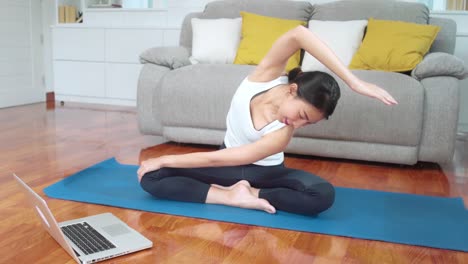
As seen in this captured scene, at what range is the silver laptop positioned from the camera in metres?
1.47

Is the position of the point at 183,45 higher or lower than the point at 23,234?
higher

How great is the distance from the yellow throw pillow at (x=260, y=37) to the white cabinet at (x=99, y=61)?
1.33 meters

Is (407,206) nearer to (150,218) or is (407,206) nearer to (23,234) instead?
(150,218)

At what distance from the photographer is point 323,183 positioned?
1.87 meters

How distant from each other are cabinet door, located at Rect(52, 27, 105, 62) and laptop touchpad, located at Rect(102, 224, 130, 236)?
336 cm

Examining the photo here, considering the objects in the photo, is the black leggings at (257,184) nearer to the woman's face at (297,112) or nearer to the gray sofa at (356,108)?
the woman's face at (297,112)

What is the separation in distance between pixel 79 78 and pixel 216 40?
195 centimetres

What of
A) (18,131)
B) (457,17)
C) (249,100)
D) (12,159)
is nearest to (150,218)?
(249,100)

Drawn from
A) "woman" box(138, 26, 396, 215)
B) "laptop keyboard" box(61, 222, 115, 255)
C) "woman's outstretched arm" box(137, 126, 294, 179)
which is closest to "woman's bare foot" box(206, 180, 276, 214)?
"woman" box(138, 26, 396, 215)

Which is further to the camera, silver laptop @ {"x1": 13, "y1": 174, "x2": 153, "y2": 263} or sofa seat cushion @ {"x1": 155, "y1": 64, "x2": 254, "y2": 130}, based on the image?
sofa seat cushion @ {"x1": 155, "y1": 64, "x2": 254, "y2": 130}

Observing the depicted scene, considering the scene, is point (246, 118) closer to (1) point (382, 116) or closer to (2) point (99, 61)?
(1) point (382, 116)

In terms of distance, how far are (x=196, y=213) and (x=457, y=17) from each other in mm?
2952

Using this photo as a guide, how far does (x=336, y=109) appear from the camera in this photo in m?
2.71

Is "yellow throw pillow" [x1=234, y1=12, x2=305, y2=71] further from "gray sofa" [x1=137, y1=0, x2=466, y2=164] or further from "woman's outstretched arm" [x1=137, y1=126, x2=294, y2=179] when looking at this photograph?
"woman's outstretched arm" [x1=137, y1=126, x2=294, y2=179]
